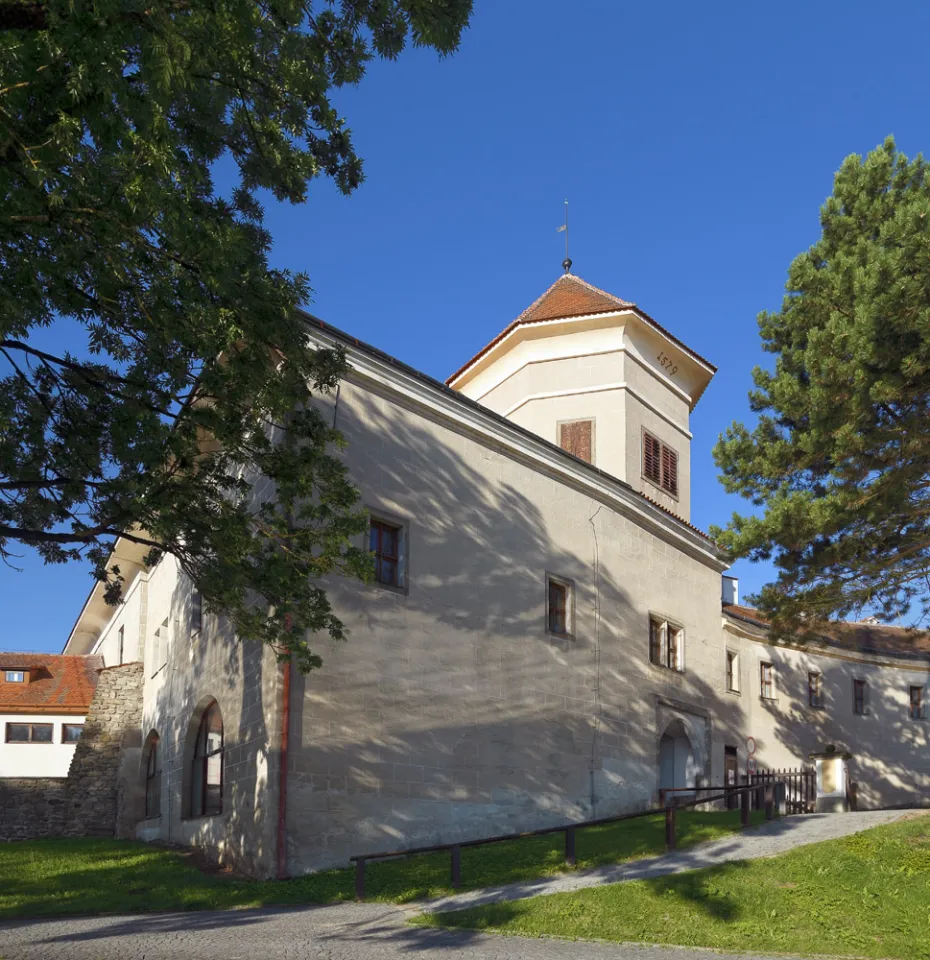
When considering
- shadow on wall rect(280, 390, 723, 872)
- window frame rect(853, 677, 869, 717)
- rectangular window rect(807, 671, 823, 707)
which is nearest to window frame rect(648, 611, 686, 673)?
shadow on wall rect(280, 390, 723, 872)

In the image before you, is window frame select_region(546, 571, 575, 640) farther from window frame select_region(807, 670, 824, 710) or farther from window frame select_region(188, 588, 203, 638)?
window frame select_region(807, 670, 824, 710)

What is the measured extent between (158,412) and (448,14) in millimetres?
4762

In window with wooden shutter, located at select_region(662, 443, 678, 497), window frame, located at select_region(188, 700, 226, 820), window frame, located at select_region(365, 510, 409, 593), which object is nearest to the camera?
window frame, located at select_region(365, 510, 409, 593)

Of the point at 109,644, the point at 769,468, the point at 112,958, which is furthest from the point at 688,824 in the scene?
the point at 109,644

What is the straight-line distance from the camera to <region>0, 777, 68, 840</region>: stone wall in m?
24.3

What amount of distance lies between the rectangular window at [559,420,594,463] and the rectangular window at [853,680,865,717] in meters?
15.5

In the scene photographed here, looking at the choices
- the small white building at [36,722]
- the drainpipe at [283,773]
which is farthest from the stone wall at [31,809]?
the drainpipe at [283,773]

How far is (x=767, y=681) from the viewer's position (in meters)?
31.9

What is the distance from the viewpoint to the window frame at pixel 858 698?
34.1m

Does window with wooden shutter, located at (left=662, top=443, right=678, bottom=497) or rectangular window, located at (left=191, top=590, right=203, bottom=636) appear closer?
rectangular window, located at (left=191, top=590, right=203, bottom=636)

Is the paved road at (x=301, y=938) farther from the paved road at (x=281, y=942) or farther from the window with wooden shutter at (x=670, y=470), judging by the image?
the window with wooden shutter at (x=670, y=470)

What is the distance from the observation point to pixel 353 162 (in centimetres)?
1085

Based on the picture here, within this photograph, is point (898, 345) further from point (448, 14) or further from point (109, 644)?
point (109, 644)

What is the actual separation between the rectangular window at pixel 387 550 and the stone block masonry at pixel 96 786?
10.4 meters
